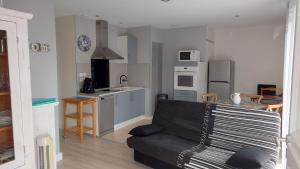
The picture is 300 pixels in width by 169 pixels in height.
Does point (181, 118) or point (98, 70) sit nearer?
point (181, 118)

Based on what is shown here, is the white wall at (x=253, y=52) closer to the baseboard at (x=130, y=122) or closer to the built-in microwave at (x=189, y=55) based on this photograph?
the built-in microwave at (x=189, y=55)

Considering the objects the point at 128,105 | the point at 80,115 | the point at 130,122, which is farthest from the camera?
the point at 130,122

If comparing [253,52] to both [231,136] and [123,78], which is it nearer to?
[123,78]

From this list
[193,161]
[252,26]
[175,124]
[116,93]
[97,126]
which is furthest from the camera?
[252,26]

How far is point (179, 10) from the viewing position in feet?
12.8

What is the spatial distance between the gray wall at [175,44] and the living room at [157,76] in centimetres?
3

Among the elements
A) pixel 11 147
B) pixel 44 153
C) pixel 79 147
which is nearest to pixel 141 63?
pixel 79 147

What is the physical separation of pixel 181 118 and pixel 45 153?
1815 millimetres

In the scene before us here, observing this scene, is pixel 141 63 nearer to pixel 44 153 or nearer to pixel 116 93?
pixel 116 93

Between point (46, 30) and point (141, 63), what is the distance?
301 cm

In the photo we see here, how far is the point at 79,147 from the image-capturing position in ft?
12.1

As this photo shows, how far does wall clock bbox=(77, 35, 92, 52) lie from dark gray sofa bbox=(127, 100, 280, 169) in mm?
2213

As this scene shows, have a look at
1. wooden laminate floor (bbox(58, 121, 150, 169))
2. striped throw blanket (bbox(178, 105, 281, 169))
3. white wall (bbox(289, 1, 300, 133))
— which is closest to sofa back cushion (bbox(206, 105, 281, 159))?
striped throw blanket (bbox(178, 105, 281, 169))

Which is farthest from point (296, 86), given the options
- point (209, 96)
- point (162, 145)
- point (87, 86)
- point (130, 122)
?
point (130, 122)
